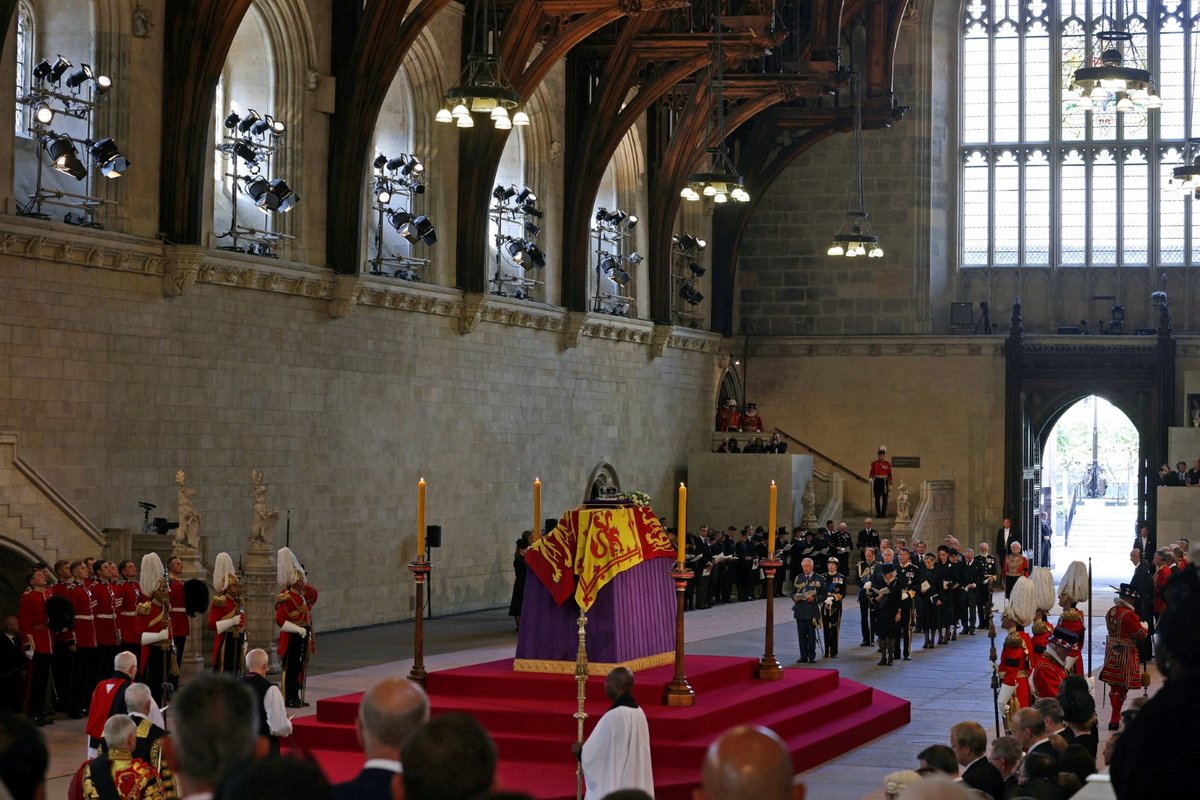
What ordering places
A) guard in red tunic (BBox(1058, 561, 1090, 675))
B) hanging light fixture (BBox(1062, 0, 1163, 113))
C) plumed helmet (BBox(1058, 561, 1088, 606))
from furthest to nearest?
1. hanging light fixture (BBox(1062, 0, 1163, 113))
2. plumed helmet (BBox(1058, 561, 1088, 606))
3. guard in red tunic (BBox(1058, 561, 1090, 675))

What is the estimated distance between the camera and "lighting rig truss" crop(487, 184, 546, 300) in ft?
83.5

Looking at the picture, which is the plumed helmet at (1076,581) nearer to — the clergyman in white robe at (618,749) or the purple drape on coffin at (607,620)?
the purple drape on coffin at (607,620)

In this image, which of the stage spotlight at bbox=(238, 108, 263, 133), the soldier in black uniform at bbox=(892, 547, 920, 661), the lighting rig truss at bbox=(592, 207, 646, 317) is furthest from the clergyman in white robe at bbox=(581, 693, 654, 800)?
the lighting rig truss at bbox=(592, 207, 646, 317)

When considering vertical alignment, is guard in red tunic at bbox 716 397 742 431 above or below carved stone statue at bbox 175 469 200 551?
above

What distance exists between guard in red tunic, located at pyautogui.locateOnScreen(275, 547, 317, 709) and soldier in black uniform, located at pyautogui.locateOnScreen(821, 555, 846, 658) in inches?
286

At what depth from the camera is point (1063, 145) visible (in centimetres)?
3372

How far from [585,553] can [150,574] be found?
4635 millimetres

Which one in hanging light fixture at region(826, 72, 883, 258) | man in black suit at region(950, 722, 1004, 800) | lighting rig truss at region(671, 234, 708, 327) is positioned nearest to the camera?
man in black suit at region(950, 722, 1004, 800)

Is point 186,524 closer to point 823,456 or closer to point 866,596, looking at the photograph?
point 866,596

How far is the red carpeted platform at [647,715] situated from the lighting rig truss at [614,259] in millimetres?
14488

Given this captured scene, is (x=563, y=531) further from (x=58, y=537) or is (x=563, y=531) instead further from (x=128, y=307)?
(x=128, y=307)

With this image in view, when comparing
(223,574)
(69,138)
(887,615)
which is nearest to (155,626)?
(223,574)

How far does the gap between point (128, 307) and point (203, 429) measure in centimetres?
191

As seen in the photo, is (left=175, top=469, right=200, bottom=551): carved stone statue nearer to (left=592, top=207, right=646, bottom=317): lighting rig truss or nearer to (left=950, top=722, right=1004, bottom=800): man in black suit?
(left=950, top=722, right=1004, bottom=800): man in black suit
